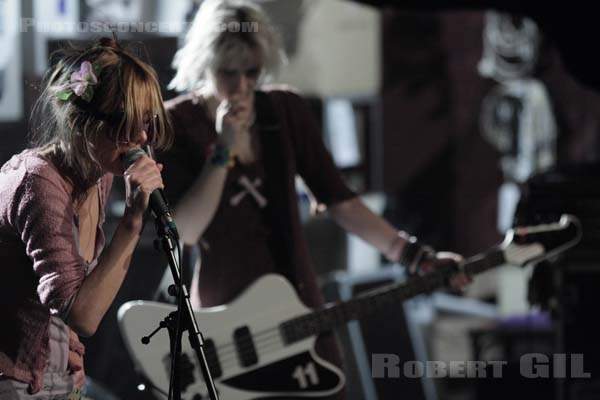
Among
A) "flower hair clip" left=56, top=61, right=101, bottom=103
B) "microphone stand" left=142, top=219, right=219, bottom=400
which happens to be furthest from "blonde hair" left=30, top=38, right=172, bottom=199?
"microphone stand" left=142, top=219, right=219, bottom=400

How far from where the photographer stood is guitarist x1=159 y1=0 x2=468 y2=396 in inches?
110

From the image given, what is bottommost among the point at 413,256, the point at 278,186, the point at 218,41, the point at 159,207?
the point at 413,256

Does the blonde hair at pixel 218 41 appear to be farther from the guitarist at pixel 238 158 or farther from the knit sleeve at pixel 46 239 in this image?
the knit sleeve at pixel 46 239

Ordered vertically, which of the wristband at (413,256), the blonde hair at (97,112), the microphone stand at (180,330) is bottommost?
the wristband at (413,256)

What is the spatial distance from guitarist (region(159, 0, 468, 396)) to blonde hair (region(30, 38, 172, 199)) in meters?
0.61

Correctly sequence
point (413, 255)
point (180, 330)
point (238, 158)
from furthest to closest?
point (413, 255) < point (238, 158) < point (180, 330)

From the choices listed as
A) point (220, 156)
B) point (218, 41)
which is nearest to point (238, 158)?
point (220, 156)

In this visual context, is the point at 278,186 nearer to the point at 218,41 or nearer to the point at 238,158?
the point at 238,158

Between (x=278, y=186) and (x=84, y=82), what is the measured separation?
3.07 ft

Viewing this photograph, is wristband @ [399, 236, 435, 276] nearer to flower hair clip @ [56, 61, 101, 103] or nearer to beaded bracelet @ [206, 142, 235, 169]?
beaded bracelet @ [206, 142, 235, 169]

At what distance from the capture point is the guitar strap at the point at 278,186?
2.90 m

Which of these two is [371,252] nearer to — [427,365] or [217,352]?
[427,365]

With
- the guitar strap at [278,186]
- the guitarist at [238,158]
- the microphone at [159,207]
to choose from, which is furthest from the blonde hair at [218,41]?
the microphone at [159,207]

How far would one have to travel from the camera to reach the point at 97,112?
6.77ft
